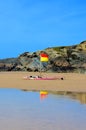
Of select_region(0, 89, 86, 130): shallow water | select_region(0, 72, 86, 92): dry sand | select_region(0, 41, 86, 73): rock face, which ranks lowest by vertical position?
select_region(0, 89, 86, 130): shallow water

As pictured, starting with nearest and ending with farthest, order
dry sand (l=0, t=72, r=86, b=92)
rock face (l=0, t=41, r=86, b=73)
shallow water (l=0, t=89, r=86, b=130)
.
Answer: shallow water (l=0, t=89, r=86, b=130)
dry sand (l=0, t=72, r=86, b=92)
rock face (l=0, t=41, r=86, b=73)

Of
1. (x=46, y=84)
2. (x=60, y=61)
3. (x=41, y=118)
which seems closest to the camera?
(x=41, y=118)

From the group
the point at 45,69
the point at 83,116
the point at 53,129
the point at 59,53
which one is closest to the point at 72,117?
the point at 83,116

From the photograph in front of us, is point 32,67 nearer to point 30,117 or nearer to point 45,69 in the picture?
point 45,69

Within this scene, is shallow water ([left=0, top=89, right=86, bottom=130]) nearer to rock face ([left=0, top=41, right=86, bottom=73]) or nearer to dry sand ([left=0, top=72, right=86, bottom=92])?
dry sand ([left=0, top=72, right=86, bottom=92])

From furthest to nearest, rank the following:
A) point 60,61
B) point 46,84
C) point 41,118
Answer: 1. point 60,61
2. point 46,84
3. point 41,118

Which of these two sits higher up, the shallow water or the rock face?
the rock face

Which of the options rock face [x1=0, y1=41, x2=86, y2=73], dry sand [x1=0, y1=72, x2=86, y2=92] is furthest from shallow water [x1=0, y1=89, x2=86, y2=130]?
rock face [x1=0, y1=41, x2=86, y2=73]

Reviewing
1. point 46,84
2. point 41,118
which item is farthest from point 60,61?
point 41,118

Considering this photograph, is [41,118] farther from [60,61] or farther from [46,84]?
[60,61]

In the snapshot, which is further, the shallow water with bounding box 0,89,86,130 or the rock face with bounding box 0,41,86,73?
the rock face with bounding box 0,41,86,73

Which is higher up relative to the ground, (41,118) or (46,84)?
(46,84)

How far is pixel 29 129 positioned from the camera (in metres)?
10.0

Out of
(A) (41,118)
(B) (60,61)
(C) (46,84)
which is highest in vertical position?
(B) (60,61)
